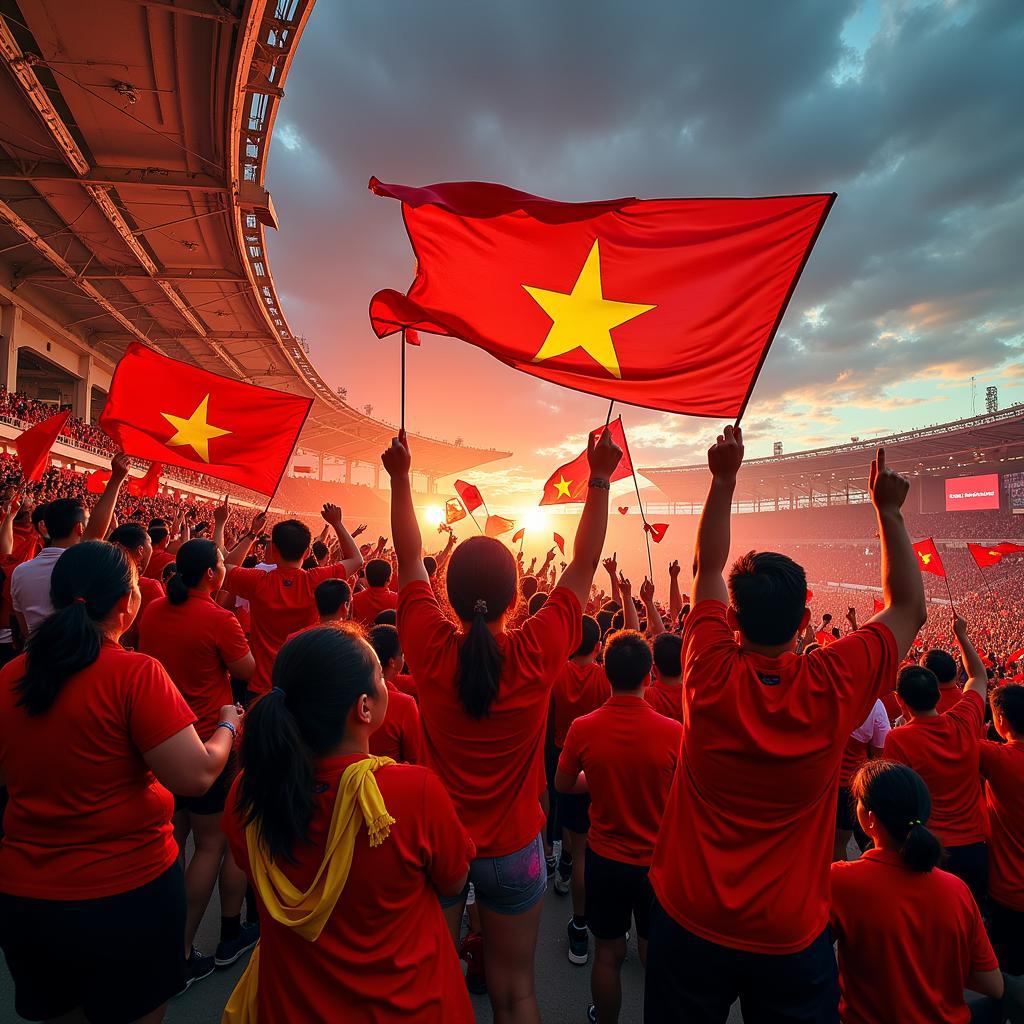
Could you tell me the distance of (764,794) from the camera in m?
1.53

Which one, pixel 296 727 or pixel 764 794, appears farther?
pixel 764 794

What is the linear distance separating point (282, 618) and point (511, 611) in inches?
78.5

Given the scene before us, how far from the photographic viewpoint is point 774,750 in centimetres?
147

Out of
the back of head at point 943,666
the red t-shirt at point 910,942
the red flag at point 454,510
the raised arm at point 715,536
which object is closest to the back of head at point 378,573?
the raised arm at point 715,536

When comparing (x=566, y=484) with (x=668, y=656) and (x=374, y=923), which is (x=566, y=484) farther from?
(x=374, y=923)

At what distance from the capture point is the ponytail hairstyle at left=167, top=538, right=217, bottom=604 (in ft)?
→ 9.18

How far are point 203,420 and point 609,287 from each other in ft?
13.9

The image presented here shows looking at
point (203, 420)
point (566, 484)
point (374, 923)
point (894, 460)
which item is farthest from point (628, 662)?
point (894, 460)

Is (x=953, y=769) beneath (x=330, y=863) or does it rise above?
beneath

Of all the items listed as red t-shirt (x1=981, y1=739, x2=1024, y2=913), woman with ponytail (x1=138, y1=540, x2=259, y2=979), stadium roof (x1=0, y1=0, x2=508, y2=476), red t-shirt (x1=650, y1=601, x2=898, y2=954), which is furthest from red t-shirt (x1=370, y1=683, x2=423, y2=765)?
stadium roof (x1=0, y1=0, x2=508, y2=476)

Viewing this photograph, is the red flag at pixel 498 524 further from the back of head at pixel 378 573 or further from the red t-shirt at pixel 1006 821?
the red t-shirt at pixel 1006 821

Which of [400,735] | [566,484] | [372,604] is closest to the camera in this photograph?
[400,735]

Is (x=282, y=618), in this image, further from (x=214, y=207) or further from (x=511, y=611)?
(x=214, y=207)

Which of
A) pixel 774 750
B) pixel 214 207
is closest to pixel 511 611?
pixel 774 750
